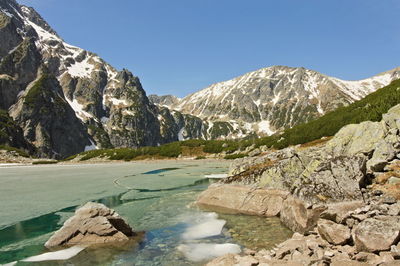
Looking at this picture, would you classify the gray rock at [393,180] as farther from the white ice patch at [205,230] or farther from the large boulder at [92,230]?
the large boulder at [92,230]

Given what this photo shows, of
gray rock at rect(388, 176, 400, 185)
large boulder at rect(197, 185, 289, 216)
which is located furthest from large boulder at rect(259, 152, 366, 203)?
large boulder at rect(197, 185, 289, 216)

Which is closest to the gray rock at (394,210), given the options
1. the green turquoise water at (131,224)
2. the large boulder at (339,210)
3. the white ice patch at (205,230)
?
the large boulder at (339,210)

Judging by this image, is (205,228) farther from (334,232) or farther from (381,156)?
(381,156)

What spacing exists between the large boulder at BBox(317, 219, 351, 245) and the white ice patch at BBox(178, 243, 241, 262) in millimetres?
4190

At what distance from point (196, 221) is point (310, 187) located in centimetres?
846

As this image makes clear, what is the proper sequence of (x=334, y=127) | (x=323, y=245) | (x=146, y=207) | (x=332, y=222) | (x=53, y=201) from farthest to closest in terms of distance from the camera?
(x=334, y=127), (x=53, y=201), (x=146, y=207), (x=332, y=222), (x=323, y=245)

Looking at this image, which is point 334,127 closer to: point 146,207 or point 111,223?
point 146,207

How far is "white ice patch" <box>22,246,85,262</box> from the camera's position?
44.1ft

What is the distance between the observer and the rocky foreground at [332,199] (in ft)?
34.7

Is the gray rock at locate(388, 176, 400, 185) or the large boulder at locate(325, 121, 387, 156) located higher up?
the large boulder at locate(325, 121, 387, 156)

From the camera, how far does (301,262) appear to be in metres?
10.4

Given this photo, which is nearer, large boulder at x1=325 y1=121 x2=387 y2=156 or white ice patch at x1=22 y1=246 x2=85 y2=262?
white ice patch at x1=22 y1=246 x2=85 y2=262

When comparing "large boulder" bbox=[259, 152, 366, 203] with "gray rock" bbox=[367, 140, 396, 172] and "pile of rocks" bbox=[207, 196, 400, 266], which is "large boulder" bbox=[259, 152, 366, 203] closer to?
"pile of rocks" bbox=[207, 196, 400, 266]

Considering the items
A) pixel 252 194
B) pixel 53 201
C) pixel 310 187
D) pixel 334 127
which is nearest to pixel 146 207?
pixel 252 194
